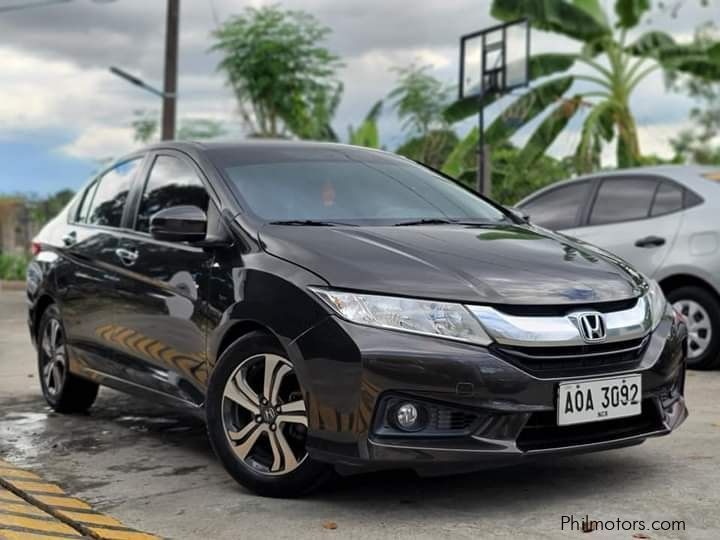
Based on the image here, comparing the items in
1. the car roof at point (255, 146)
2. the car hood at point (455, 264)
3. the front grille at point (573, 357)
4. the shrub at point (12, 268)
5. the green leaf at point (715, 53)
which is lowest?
the shrub at point (12, 268)

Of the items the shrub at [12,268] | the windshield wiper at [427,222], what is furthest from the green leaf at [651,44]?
the windshield wiper at [427,222]

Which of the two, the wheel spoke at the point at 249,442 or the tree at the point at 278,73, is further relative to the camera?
the tree at the point at 278,73

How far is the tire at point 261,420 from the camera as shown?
181 inches

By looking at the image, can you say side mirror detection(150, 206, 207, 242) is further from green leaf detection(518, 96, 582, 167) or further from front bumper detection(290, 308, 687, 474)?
green leaf detection(518, 96, 582, 167)

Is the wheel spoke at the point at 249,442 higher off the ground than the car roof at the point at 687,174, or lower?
lower

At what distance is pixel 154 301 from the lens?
18.4 ft

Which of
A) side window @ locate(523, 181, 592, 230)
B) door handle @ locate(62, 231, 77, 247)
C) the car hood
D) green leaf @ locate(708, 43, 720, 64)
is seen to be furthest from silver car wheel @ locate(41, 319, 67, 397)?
green leaf @ locate(708, 43, 720, 64)

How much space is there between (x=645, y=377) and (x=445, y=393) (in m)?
0.89

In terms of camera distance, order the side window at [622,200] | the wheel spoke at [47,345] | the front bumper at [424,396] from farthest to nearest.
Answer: the side window at [622,200]
the wheel spoke at [47,345]
the front bumper at [424,396]

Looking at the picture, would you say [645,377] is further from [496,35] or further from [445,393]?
[496,35]

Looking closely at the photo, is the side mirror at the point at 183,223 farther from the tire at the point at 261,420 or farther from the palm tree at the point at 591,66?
the palm tree at the point at 591,66

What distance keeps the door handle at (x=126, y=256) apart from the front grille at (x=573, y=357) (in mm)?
2367

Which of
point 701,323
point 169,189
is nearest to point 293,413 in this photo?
point 169,189

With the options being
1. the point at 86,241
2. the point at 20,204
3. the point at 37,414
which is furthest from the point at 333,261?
the point at 20,204
